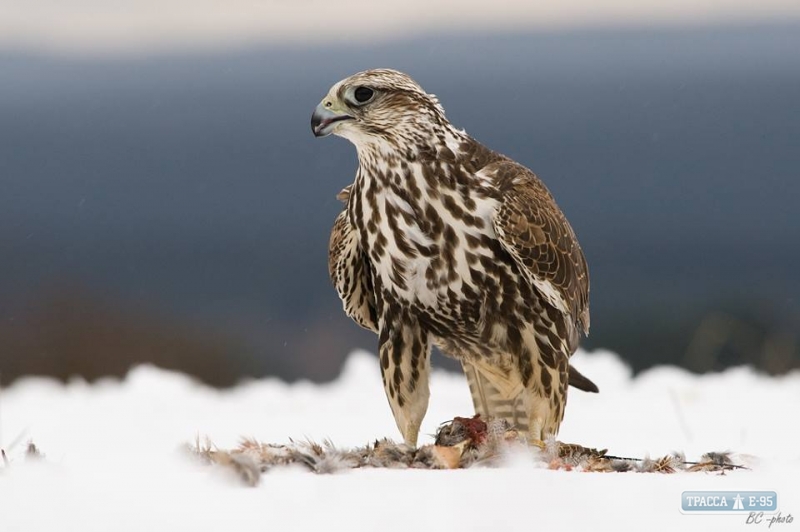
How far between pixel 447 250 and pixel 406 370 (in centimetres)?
61

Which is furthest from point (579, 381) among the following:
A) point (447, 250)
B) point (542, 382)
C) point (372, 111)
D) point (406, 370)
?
point (372, 111)

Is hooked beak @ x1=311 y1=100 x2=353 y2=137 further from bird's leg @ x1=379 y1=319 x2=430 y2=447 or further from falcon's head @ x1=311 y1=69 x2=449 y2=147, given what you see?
bird's leg @ x1=379 y1=319 x2=430 y2=447

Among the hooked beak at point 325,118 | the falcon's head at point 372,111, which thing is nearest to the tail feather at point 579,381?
the falcon's head at point 372,111

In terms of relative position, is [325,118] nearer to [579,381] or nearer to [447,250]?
[447,250]

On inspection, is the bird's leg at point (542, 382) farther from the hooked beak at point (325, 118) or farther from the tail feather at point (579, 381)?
the hooked beak at point (325, 118)

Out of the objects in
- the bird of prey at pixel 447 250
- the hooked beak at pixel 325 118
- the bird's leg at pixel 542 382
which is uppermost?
the hooked beak at pixel 325 118

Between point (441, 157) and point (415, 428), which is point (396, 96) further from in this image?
point (415, 428)

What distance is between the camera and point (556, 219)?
4609 millimetres

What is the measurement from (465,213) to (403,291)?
1.29 feet

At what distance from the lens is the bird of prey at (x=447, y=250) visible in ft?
14.1

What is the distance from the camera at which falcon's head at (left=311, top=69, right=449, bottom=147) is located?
428 centimetres

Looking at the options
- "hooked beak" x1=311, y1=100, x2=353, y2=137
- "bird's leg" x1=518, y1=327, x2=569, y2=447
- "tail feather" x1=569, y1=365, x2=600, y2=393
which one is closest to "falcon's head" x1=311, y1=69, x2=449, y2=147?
"hooked beak" x1=311, y1=100, x2=353, y2=137

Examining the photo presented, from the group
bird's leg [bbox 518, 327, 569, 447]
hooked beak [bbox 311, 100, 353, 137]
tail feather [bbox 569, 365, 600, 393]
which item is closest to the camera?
hooked beak [bbox 311, 100, 353, 137]

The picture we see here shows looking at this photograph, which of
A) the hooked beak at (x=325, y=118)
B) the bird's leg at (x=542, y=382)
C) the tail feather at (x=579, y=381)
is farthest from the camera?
the tail feather at (x=579, y=381)
